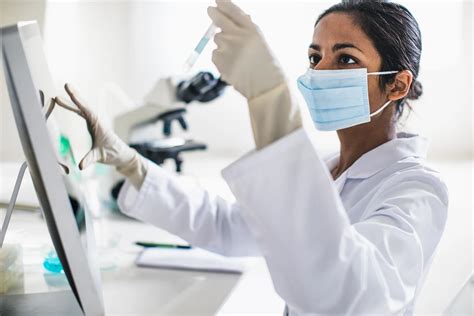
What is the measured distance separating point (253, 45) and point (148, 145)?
140 cm

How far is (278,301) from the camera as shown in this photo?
1.53m

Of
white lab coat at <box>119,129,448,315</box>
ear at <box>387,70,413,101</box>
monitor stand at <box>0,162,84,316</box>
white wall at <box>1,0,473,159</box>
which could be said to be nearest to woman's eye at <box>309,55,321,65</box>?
ear at <box>387,70,413,101</box>

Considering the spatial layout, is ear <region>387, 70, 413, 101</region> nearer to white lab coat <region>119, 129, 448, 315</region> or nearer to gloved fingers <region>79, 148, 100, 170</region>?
white lab coat <region>119, 129, 448, 315</region>

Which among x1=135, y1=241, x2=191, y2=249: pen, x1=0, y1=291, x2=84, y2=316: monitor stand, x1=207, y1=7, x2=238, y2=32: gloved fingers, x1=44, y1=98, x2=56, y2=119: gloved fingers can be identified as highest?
x1=207, y1=7, x2=238, y2=32: gloved fingers

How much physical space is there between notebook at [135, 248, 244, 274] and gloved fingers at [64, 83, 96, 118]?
1.88 feet

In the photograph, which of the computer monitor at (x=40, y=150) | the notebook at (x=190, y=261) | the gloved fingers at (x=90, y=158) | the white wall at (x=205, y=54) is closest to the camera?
the computer monitor at (x=40, y=150)

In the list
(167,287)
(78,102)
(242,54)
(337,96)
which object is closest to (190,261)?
(167,287)

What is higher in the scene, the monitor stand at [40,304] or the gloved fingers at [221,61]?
the gloved fingers at [221,61]

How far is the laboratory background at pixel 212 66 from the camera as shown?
2.56 m

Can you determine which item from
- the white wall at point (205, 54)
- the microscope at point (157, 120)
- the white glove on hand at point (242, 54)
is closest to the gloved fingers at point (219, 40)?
the white glove on hand at point (242, 54)

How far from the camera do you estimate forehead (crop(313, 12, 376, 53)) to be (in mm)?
1185

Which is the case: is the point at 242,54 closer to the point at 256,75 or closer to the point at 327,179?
the point at 256,75

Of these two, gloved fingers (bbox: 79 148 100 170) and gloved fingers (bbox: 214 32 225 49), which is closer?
gloved fingers (bbox: 214 32 225 49)

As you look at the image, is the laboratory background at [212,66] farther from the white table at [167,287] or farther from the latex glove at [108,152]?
the latex glove at [108,152]
